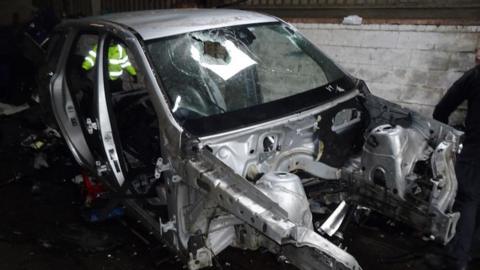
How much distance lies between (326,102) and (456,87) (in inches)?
40.9

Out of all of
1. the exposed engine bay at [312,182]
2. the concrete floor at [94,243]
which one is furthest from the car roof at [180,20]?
the concrete floor at [94,243]

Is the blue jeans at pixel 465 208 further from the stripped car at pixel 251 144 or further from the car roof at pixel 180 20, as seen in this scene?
the car roof at pixel 180 20

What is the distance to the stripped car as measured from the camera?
229cm

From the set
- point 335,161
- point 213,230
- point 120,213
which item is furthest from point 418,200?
point 120,213

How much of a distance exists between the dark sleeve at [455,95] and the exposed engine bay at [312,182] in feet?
1.25

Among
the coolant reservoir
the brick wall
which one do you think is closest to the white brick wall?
the brick wall

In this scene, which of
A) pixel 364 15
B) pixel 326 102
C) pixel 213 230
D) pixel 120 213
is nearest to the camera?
pixel 213 230

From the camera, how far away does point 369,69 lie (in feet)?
16.5

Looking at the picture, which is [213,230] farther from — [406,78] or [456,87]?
[406,78]

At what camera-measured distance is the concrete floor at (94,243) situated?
10.1 feet

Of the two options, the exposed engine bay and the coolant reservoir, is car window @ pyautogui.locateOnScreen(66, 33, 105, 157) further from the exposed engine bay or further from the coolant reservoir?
the coolant reservoir

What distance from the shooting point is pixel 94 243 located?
3363 mm

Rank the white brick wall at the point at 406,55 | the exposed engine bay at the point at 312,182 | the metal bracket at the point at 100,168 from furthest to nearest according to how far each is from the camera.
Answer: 1. the white brick wall at the point at 406,55
2. the metal bracket at the point at 100,168
3. the exposed engine bay at the point at 312,182

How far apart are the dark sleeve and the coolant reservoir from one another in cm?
158
